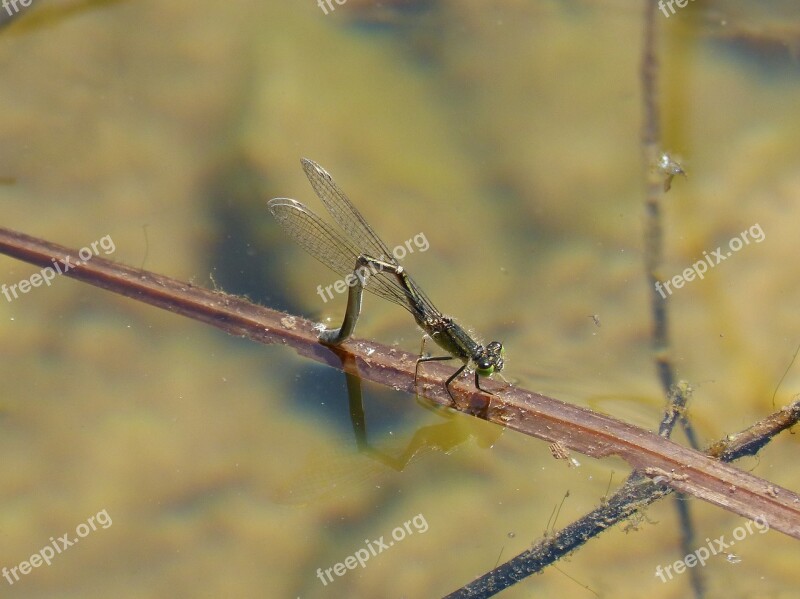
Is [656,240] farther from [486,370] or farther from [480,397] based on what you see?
[480,397]

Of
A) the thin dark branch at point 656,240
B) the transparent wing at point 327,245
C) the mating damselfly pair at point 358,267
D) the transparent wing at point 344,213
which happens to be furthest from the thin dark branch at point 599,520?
the transparent wing at point 344,213

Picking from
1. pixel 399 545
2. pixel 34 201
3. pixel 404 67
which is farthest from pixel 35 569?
pixel 404 67

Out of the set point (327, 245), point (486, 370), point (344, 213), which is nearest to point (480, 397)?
point (486, 370)

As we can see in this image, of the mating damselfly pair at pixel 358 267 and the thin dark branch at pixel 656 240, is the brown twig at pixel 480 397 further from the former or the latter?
the thin dark branch at pixel 656 240

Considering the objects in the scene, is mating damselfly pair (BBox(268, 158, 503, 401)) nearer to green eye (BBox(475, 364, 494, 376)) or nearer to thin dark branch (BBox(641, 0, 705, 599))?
green eye (BBox(475, 364, 494, 376))

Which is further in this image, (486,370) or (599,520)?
(486,370)

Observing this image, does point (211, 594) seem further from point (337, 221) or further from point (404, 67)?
point (404, 67)
